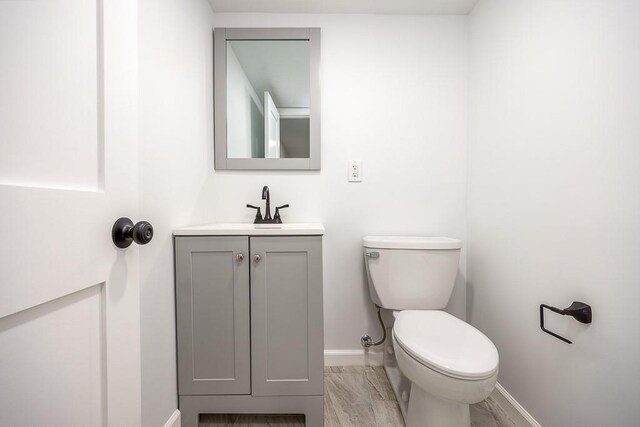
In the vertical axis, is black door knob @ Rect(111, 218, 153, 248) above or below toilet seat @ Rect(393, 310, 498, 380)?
above

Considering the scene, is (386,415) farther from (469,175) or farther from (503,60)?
(503,60)

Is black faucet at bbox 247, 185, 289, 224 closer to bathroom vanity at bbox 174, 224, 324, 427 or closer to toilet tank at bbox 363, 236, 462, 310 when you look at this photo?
bathroom vanity at bbox 174, 224, 324, 427

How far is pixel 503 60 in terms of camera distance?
1.30 meters

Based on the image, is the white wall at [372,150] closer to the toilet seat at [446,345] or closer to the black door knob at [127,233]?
the toilet seat at [446,345]

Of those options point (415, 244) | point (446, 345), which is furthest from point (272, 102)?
point (446, 345)

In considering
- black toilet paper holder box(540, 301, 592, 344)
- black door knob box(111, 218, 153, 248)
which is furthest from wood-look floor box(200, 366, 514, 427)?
black door knob box(111, 218, 153, 248)

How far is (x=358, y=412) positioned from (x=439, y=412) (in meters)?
0.41

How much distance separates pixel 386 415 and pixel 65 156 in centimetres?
146

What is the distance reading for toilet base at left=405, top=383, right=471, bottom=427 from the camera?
98cm

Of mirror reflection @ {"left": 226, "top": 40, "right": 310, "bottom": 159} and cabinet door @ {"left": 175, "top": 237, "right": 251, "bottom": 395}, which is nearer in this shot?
cabinet door @ {"left": 175, "top": 237, "right": 251, "bottom": 395}

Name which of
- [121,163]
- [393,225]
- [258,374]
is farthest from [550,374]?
[121,163]

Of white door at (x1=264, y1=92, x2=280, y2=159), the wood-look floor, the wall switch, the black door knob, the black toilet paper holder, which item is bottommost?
the wood-look floor

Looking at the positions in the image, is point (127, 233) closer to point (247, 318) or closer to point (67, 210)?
point (67, 210)

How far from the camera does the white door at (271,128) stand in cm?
157
